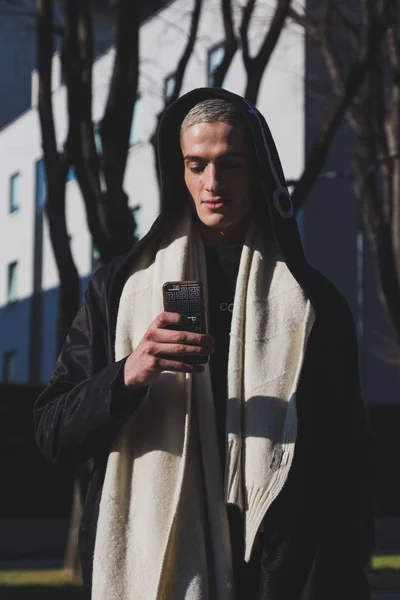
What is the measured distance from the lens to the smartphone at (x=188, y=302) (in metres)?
2.66

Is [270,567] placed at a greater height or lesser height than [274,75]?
lesser

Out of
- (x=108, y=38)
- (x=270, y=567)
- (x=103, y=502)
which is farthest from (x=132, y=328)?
(x=108, y=38)

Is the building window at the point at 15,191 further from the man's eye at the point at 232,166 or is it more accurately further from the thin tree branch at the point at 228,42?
the man's eye at the point at 232,166

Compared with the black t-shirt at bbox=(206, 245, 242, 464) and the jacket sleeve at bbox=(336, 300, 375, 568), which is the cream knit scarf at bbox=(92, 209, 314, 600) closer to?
the black t-shirt at bbox=(206, 245, 242, 464)

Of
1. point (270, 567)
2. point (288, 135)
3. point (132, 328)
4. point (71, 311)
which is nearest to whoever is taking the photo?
point (270, 567)

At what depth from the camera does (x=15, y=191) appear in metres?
39.8

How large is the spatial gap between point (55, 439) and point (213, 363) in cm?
39

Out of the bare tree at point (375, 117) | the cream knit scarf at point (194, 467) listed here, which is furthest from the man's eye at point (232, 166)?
the bare tree at point (375, 117)

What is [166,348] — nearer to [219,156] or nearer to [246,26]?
[219,156]

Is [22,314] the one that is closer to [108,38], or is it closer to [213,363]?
[108,38]

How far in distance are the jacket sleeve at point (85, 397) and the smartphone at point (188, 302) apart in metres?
0.18

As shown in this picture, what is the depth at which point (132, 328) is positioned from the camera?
293cm

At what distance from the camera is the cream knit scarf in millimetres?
2721

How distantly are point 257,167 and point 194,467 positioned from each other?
27.7 inches
